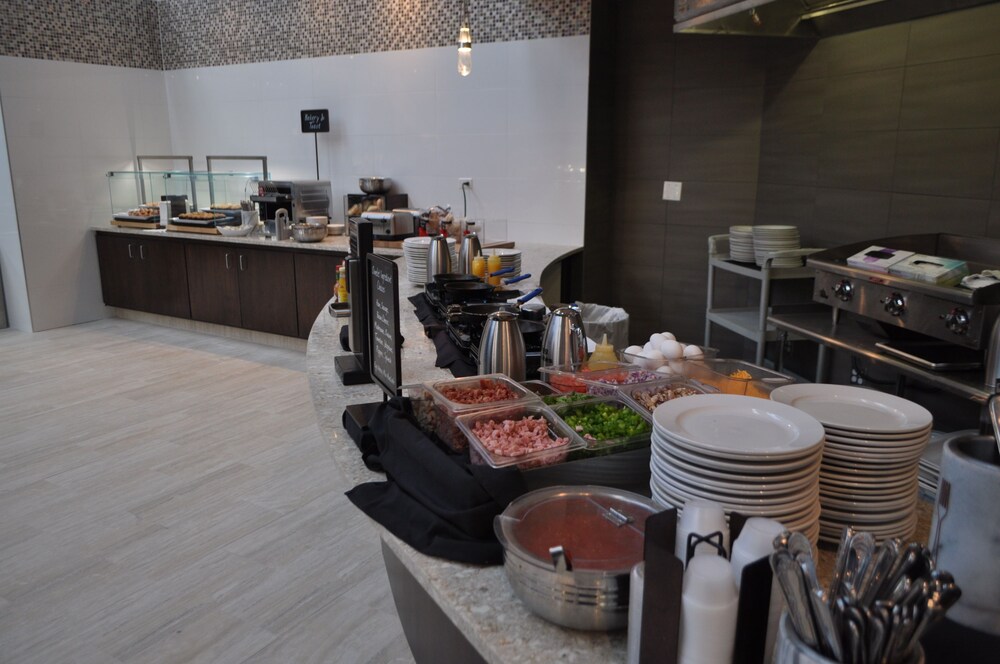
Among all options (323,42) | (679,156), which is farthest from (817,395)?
(323,42)

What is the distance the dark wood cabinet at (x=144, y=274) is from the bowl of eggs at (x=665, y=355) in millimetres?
5156

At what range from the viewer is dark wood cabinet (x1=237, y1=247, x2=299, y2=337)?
5.46m

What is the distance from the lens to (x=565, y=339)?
1.88 m

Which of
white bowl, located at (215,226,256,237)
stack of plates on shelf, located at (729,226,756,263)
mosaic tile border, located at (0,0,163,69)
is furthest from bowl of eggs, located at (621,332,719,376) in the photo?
mosaic tile border, located at (0,0,163,69)

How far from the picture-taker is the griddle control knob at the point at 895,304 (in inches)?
109

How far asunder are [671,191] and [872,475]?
3897 millimetres

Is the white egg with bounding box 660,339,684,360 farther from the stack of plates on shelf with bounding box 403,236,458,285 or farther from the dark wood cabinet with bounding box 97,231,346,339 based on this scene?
the dark wood cabinet with bounding box 97,231,346,339

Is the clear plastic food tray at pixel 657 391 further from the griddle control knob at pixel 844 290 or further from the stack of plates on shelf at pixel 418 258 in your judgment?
the stack of plates on shelf at pixel 418 258

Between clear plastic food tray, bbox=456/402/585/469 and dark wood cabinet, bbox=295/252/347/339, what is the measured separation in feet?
12.7

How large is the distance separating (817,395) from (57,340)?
627 cm

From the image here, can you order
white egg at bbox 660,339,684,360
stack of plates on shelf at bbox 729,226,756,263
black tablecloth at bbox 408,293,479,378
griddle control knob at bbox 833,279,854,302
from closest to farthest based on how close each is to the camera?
white egg at bbox 660,339,684,360
black tablecloth at bbox 408,293,479,378
griddle control knob at bbox 833,279,854,302
stack of plates on shelf at bbox 729,226,756,263

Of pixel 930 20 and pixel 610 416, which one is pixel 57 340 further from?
pixel 930 20

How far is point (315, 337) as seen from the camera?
2652mm

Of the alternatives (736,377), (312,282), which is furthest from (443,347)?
(312,282)
